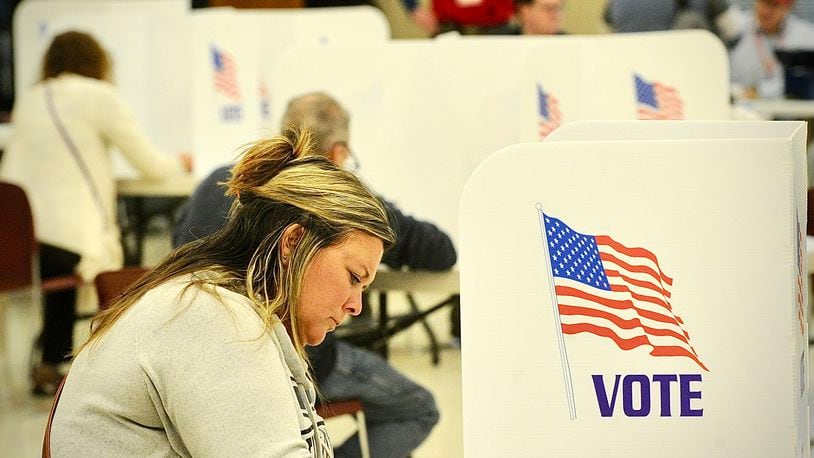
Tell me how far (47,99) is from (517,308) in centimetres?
333

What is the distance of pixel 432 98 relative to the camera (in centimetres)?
394

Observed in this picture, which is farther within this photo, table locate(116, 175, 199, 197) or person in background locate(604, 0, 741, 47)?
person in background locate(604, 0, 741, 47)

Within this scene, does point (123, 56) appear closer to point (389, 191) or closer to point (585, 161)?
point (389, 191)

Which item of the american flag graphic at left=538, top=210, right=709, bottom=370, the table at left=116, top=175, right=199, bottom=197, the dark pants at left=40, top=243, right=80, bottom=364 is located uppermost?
the american flag graphic at left=538, top=210, right=709, bottom=370

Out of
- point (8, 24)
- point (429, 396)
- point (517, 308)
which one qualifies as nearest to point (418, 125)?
point (429, 396)

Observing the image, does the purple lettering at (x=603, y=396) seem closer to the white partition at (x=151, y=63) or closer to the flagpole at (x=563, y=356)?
the flagpole at (x=563, y=356)

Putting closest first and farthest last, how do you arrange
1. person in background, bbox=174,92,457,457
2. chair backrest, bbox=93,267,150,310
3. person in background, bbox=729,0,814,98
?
1. chair backrest, bbox=93,267,150,310
2. person in background, bbox=174,92,457,457
3. person in background, bbox=729,0,814,98

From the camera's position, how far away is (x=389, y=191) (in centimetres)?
394

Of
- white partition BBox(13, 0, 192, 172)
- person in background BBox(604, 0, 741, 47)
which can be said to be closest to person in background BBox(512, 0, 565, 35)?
person in background BBox(604, 0, 741, 47)

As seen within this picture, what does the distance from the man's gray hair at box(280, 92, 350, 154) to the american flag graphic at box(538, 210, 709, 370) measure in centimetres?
169

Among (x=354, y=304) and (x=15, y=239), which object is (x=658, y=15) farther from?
(x=354, y=304)

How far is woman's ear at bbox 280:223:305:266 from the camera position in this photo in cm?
164

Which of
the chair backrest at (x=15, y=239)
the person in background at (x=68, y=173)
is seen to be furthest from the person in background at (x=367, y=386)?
the person in background at (x=68, y=173)

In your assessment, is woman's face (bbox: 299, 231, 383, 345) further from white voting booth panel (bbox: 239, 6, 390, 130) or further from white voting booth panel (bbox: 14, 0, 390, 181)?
white voting booth panel (bbox: 239, 6, 390, 130)
